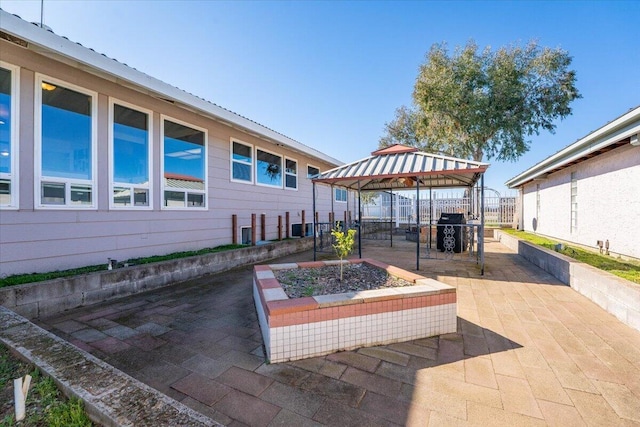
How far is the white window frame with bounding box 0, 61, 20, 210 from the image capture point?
3.71m

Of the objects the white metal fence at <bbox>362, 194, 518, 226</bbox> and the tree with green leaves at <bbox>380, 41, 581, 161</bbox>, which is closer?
the tree with green leaves at <bbox>380, 41, 581, 161</bbox>

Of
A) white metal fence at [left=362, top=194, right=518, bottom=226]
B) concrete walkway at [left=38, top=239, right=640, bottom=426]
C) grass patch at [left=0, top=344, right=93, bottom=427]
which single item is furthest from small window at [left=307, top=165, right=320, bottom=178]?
grass patch at [left=0, top=344, right=93, bottom=427]

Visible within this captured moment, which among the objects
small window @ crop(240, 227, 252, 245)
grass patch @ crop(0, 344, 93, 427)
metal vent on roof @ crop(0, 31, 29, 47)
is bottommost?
grass patch @ crop(0, 344, 93, 427)

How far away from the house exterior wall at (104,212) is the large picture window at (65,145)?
91 millimetres

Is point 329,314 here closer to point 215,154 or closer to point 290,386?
point 290,386

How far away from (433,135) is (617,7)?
7.18m

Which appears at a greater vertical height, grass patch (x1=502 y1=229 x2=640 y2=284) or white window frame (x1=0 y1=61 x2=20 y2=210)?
white window frame (x1=0 y1=61 x2=20 y2=210)

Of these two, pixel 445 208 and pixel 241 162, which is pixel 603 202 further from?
pixel 241 162

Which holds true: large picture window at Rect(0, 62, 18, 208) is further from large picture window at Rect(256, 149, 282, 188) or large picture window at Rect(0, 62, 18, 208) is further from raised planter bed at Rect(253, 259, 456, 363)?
large picture window at Rect(256, 149, 282, 188)

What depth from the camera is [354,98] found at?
13492 millimetres

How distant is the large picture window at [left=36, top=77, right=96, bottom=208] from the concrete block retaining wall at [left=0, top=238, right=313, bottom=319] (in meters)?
1.26

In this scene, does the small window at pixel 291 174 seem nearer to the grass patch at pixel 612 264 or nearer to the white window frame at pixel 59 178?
the white window frame at pixel 59 178

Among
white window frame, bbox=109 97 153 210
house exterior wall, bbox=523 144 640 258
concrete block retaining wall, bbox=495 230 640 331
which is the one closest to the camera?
concrete block retaining wall, bbox=495 230 640 331

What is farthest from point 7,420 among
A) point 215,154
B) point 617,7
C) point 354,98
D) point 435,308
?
point 354,98
